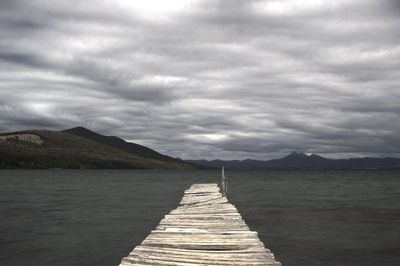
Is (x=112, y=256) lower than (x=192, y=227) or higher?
lower

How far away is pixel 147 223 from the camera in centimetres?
2602

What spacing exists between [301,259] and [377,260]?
10.6ft

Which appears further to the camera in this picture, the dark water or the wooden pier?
the dark water

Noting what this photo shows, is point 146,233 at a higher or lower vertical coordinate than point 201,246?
lower

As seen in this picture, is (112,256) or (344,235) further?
(344,235)

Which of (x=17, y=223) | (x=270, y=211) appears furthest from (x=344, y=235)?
(x=17, y=223)

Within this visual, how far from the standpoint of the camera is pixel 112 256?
16.5 metres

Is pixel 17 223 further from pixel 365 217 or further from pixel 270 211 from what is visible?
pixel 365 217

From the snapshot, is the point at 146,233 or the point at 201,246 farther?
the point at 146,233

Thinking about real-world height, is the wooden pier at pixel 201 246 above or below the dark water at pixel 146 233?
above

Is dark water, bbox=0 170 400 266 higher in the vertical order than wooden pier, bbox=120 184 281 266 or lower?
lower

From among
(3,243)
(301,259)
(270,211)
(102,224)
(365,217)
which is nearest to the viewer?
(301,259)

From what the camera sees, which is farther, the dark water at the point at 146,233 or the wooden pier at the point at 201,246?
the dark water at the point at 146,233

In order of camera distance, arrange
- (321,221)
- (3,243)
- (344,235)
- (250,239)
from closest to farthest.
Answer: (250,239), (3,243), (344,235), (321,221)
